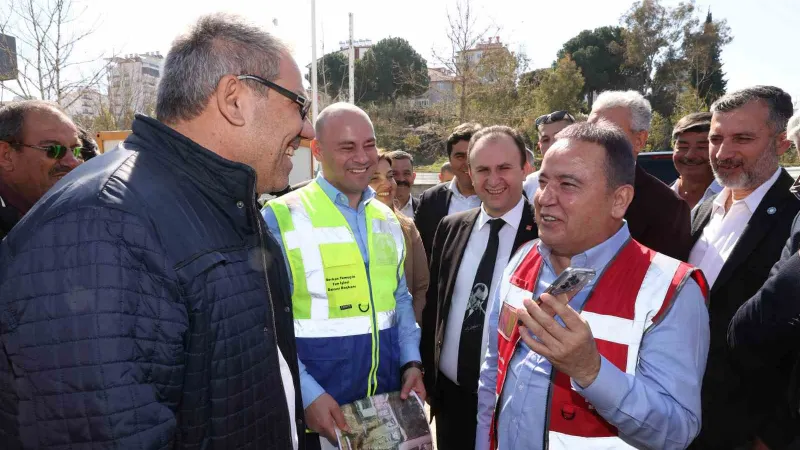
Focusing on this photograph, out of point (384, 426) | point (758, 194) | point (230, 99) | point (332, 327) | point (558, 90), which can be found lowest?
point (384, 426)

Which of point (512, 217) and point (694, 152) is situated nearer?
point (512, 217)

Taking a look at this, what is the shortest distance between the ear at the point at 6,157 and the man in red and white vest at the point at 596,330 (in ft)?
9.64

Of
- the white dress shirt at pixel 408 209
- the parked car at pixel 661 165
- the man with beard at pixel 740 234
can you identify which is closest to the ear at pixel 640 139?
the man with beard at pixel 740 234

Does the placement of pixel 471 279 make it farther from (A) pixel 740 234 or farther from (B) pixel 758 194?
(B) pixel 758 194

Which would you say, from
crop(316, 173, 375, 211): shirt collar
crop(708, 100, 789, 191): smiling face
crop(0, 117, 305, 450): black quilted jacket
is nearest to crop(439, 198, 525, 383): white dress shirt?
crop(316, 173, 375, 211): shirt collar

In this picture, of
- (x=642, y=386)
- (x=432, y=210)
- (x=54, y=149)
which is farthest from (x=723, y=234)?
(x=54, y=149)

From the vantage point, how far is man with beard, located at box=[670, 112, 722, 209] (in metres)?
4.10

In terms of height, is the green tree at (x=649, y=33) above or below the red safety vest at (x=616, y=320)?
above

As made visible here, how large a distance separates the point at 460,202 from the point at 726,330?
269 centimetres

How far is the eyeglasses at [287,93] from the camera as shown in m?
1.41

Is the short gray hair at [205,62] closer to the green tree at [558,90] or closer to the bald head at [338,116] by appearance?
the bald head at [338,116]

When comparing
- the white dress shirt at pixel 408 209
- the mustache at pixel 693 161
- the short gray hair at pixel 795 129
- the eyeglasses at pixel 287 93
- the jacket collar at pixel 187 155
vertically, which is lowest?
the white dress shirt at pixel 408 209

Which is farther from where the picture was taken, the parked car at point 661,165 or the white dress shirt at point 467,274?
the parked car at point 661,165

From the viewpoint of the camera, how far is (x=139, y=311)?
1.10 m
